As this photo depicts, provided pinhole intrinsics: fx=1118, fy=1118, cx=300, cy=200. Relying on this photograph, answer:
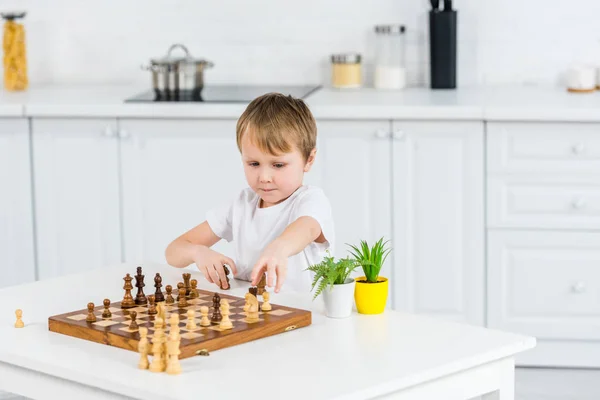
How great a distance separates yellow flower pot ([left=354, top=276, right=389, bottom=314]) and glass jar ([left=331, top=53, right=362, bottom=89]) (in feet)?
7.55

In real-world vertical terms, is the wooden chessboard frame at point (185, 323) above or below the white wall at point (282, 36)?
below

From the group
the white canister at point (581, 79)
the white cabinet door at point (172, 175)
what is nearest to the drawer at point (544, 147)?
the white canister at point (581, 79)

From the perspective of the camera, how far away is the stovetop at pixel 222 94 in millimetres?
3875

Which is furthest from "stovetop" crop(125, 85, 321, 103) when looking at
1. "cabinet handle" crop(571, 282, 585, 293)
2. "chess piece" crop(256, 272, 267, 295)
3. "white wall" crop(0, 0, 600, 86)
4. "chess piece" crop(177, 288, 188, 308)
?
"chess piece" crop(177, 288, 188, 308)

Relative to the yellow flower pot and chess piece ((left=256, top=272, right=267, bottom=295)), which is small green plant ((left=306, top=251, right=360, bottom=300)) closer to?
the yellow flower pot

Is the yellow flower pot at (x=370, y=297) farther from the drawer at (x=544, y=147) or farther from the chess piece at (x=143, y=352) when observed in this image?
the drawer at (x=544, y=147)

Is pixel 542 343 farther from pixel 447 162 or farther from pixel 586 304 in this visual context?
pixel 447 162

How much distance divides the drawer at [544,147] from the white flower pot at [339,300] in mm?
1770

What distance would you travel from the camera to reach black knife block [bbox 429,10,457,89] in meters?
4.05

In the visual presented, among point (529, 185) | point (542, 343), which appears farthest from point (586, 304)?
point (529, 185)

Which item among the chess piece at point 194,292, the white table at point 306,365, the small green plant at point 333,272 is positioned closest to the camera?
the white table at point 306,365

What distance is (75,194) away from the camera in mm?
3955

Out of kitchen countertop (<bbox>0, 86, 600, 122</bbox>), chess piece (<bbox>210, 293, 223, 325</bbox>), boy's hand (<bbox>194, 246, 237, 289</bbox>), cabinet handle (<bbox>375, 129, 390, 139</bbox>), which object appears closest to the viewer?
chess piece (<bbox>210, 293, 223, 325</bbox>)

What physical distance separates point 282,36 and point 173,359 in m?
2.93
